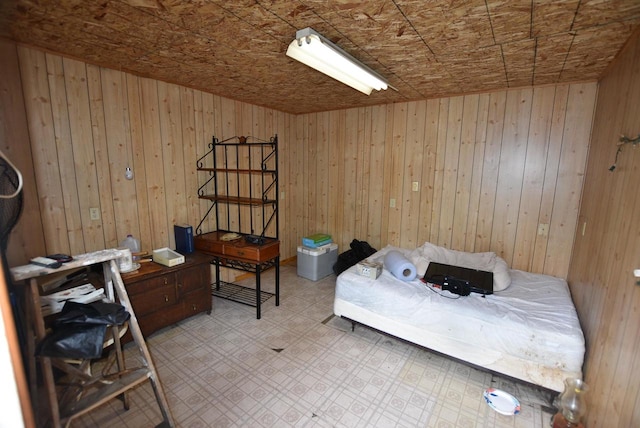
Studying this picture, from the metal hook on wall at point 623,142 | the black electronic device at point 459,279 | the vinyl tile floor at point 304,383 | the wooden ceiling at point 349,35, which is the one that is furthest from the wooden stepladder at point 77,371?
the metal hook on wall at point 623,142

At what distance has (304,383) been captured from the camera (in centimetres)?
207

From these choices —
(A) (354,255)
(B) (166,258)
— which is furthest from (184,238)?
(A) (354,255)

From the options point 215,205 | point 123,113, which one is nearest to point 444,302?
point 215,205

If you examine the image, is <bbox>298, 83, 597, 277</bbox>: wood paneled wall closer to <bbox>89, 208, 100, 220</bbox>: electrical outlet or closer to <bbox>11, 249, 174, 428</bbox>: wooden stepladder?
<bbox>89, 208, 100, 220</bbox>: electrical outlet

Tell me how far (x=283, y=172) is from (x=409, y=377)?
317 cm

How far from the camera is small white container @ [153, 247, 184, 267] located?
8.48ft

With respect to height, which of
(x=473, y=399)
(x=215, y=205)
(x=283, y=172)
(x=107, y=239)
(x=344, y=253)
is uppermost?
(x=283, y=172)

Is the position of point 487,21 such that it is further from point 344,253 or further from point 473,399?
point 344,253

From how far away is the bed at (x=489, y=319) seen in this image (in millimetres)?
1842

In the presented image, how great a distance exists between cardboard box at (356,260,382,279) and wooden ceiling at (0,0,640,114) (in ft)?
5.77

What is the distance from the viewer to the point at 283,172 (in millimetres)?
4352

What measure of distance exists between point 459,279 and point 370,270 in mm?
756

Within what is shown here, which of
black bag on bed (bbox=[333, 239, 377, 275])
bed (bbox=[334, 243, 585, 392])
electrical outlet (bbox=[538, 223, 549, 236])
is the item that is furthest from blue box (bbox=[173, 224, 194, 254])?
electrical outlet (bbox=[538, 223, 549, 236])

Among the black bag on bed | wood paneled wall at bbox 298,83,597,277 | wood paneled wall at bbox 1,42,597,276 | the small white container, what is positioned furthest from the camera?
the black bag on bed
